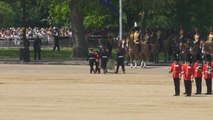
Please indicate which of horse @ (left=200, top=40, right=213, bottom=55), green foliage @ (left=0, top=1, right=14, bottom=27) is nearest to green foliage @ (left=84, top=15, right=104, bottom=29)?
green foliage @ (left=0, top=1, right=14, bottom=27)

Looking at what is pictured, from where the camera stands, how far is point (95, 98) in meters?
32.4

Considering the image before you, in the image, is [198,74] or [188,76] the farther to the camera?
[198,74]

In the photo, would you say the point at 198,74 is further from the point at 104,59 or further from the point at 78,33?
the point at 78,33

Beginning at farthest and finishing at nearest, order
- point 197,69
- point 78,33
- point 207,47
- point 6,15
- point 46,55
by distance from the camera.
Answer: point 6,15
point 46,55
point 78,33
point 207,47
point 197,69

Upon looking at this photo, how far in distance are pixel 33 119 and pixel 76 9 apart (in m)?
37.6

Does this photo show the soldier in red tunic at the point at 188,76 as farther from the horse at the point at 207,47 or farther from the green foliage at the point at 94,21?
the green foliage at the point at 94,21

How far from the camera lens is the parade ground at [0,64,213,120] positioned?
2673 cm

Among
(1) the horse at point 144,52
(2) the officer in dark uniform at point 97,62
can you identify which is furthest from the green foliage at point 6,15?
(2) the officer in dark uniform at point 97,62

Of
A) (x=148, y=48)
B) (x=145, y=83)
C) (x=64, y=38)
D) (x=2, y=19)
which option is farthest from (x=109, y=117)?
(x=2, y=19)

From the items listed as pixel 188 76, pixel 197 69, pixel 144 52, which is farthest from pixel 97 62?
pixel 188 76

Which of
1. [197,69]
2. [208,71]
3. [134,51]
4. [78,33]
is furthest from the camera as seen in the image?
[78,33]

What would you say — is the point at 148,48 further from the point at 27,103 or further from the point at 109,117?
the point at 109,117

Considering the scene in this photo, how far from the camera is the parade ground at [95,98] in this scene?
2673cm

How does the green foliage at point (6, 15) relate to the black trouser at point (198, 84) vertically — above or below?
above
